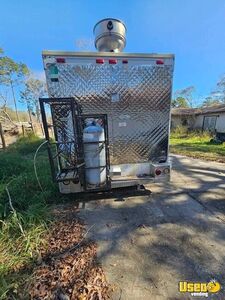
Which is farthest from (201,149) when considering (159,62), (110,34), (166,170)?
(110,34)

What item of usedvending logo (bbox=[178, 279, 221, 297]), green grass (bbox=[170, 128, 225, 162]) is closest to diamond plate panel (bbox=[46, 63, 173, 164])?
usedvending logo (bbox=[178, 279, 221, 297])

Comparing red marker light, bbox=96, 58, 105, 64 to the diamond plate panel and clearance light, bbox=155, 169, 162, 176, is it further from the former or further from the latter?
clearance light, bbox=155, 169, 162, 176

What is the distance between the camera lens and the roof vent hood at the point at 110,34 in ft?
11.3

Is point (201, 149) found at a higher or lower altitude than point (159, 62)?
lower

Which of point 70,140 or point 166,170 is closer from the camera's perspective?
point 70,140

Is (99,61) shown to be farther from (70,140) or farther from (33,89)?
(33,89)

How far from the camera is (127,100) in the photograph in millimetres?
3240

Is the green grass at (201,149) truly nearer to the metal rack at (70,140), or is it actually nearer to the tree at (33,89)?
the metal rack at (70,140)

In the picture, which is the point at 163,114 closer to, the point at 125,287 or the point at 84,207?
the point at 84,207

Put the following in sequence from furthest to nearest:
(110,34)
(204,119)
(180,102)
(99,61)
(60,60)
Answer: (180,102) < (204,119) < (110,34) < (99,61) < (60,60)

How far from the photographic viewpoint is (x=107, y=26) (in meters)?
3.46

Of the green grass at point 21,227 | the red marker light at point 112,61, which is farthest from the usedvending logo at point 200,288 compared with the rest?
Result: the red marker light at point 112,61

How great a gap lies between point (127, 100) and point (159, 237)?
2.31 m

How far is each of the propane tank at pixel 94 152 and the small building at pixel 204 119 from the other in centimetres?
1571
